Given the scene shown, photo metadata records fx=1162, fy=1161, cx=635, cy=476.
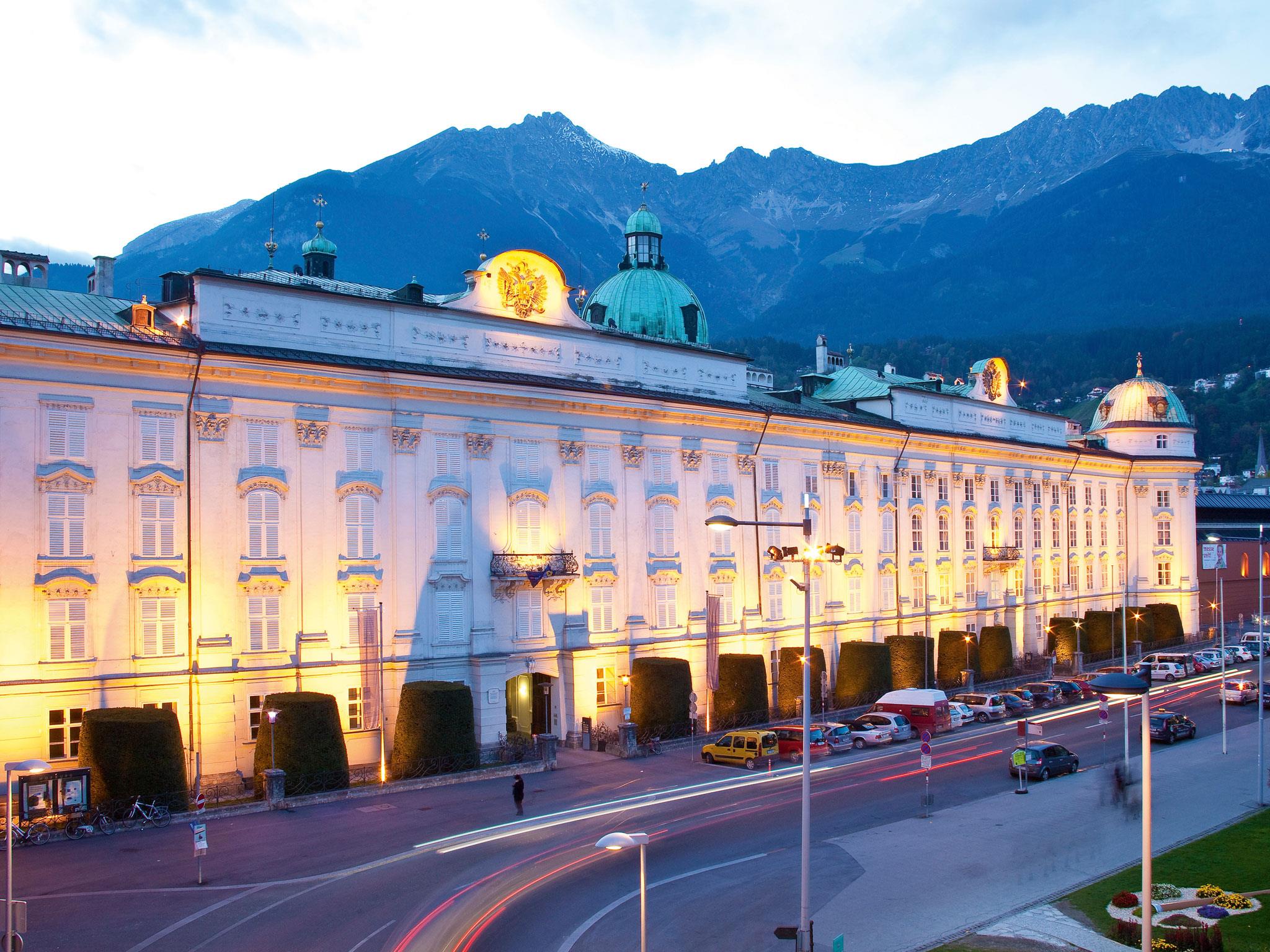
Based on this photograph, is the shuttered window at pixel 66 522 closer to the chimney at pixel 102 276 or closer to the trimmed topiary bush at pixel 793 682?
the chimney at pixel 102 276

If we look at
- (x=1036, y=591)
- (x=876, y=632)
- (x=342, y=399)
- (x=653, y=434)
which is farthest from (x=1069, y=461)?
(x=342, y=399)

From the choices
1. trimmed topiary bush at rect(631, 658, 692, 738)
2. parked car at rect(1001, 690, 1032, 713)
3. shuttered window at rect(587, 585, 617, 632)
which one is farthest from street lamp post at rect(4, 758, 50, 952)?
parked car at rect(1001, 690, 1032, 713)

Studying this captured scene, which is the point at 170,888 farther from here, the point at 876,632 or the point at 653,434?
the point at 876,632

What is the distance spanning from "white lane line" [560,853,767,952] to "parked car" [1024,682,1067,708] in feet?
134

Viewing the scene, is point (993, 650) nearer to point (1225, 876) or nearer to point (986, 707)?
point (986, 707)

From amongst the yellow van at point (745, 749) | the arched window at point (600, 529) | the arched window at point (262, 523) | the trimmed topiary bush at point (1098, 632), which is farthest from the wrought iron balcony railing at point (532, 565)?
the trimmed topiary bush at point (1098, 632)

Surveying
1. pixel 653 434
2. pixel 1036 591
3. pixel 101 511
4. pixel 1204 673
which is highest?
pixel 653 434

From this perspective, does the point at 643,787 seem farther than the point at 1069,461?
No

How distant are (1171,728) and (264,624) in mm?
43486

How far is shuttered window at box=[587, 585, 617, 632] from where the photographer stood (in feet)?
189

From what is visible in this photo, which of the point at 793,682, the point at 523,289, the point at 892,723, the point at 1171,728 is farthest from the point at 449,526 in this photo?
the point at 1171,728

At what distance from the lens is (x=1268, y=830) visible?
127ft

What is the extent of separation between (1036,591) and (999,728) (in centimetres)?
3151

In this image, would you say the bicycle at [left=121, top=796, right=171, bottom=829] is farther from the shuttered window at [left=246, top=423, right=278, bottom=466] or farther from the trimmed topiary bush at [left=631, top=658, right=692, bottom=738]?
the trimmed topiary bush at [left=631, top=658, right=692, bottom=738]
